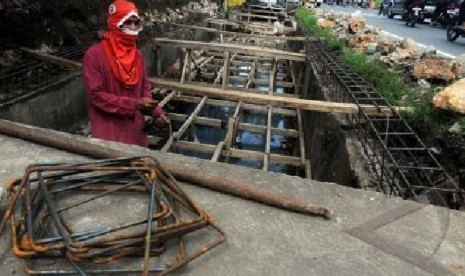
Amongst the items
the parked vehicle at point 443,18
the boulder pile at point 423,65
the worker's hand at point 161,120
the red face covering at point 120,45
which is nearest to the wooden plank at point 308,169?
the boulder pile at point 423,65

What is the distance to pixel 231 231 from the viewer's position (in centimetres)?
186

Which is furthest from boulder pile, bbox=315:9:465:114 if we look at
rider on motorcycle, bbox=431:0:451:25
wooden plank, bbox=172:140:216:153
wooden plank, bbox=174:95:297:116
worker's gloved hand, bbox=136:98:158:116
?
rider on motorcycle, bbox=431:0:451:25

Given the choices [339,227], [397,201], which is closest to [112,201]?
[339,227]

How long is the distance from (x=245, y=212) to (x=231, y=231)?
181 millimetres

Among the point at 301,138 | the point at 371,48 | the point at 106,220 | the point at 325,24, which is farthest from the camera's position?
the point at 325,24

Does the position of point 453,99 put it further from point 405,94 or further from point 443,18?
point 443,18

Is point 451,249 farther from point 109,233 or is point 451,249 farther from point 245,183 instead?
point 109,233

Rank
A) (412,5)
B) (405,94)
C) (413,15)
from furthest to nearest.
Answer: (412,5), (413,15), (405,94)

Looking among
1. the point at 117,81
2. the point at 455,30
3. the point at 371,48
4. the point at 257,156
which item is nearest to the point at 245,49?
the point at 371,48

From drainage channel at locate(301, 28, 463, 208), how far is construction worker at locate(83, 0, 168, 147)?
6.73 feet

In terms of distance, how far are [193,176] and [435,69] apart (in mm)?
4783

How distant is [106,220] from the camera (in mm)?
1807

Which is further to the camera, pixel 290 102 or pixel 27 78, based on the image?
pixel 27 78

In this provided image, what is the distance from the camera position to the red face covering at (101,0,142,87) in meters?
3.51
